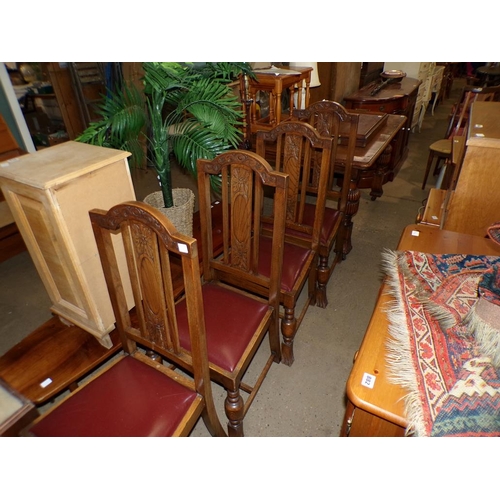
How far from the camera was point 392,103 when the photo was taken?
3.53 meters

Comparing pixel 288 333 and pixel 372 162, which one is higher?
pixel 372 162

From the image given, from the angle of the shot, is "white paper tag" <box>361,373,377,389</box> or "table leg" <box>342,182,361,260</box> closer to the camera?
"white paper tag" <box>361,373,377,389</box>

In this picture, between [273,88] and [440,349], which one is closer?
[440,349]

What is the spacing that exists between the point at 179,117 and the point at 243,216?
815 millimetres

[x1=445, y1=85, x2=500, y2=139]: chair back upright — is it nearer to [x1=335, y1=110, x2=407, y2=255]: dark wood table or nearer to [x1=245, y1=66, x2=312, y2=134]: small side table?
[x1=335, y1=110, x2=407, y2=255]: dark wood table

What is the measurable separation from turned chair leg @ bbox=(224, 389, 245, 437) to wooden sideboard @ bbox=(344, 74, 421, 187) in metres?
3.01

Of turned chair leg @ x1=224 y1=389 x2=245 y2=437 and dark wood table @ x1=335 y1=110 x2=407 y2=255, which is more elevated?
dark wood table @ x1=335 y1=110 x2=407 y2=255

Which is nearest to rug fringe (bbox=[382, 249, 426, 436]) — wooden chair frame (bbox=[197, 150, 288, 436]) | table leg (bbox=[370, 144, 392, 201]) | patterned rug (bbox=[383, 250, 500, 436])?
patterned rug (bbox=[383, 250, 500, 436])

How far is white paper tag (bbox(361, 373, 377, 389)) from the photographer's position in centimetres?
83

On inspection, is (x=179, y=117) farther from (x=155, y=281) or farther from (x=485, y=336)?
(x=485, y=336)

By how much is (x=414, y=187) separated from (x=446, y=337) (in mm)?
3190

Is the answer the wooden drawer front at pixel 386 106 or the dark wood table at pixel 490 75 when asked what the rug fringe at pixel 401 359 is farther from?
the dark wood table at pixel 490 75

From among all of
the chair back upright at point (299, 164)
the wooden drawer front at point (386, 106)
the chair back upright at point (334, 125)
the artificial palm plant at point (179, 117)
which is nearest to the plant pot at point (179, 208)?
the artificial palm plant at point (179, 117)

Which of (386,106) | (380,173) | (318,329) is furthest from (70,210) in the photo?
(386,106)
